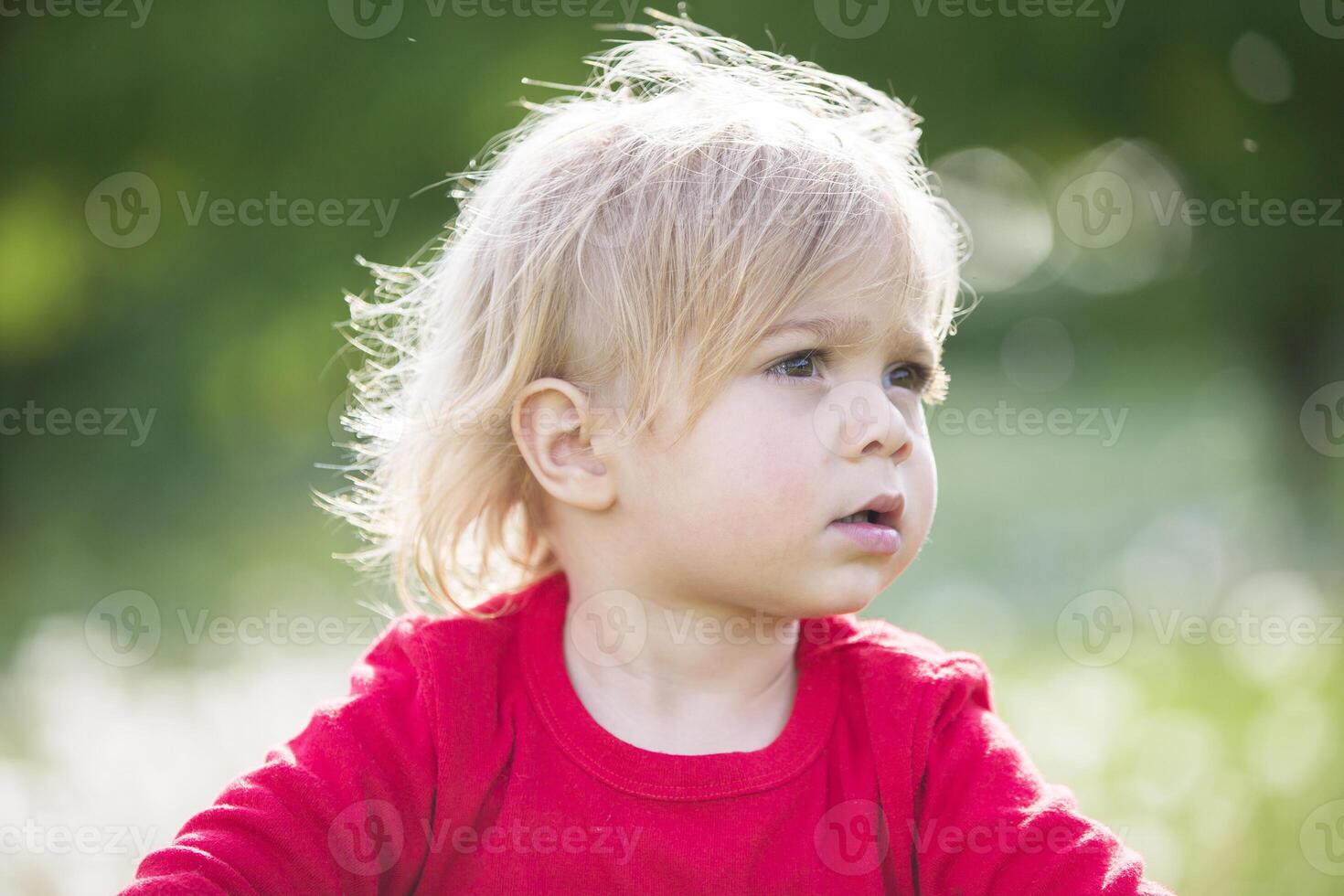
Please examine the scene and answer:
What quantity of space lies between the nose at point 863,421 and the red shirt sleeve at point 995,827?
33cm

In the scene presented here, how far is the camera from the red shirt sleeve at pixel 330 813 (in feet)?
4.14

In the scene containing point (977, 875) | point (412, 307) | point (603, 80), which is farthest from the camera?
point (412, 307)

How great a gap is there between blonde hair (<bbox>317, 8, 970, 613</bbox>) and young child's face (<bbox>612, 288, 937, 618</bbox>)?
0.04m

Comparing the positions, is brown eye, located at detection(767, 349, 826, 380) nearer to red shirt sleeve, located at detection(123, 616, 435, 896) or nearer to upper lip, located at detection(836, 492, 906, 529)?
upper lip, located at detection(836, 492, 906, 529)

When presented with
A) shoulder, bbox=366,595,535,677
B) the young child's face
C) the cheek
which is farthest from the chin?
shoulder, bbox=366,595,535,677

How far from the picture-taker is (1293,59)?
145 inches

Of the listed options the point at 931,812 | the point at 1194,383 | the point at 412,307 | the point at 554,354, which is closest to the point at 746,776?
the point at 931,812

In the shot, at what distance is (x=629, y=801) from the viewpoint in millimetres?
1456

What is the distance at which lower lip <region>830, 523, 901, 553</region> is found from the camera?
1.43 metres

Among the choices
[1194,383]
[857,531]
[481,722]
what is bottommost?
[481,722]

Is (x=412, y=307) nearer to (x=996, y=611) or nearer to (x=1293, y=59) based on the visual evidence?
(x=996, y=611)

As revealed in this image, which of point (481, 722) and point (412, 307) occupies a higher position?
point (412, 307)

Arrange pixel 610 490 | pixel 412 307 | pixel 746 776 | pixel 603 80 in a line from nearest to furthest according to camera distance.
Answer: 1. pixel 746 776
2. pixel 610 490
3. pixel 603 80
4. pixel 412 307

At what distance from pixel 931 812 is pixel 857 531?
1.18ft
